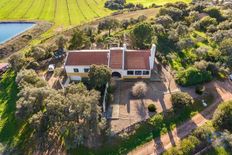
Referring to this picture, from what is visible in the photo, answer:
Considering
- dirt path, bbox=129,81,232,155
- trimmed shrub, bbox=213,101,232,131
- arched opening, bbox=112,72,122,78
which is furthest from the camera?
arched opening, bbox=112,72,122,78

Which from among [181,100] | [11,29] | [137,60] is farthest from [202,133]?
[11,29]

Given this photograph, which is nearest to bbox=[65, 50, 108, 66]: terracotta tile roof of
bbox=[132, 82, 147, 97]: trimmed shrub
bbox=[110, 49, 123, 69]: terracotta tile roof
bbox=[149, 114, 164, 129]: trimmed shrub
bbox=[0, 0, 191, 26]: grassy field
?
bbox=[110, 49, 123, 69]: terracotta tile roof

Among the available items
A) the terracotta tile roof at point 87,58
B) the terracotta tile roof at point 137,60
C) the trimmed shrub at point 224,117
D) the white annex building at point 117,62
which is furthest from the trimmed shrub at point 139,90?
the trimmed shrub at point 224,117

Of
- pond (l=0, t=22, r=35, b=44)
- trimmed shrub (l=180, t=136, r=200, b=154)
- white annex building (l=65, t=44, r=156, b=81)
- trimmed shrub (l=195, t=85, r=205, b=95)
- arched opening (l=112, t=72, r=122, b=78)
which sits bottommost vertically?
pond (l=0, t=22, r=35, b=44)

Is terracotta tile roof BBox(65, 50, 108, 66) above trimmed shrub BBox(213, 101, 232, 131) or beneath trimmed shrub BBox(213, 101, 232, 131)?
above

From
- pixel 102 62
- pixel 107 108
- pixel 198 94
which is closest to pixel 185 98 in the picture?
pixel 198 94

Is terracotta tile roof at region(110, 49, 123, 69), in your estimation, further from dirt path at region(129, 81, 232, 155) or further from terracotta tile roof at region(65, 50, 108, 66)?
dirt path at region(129, 81, 232, 155)
